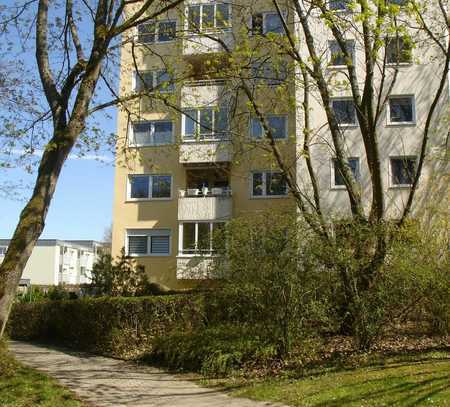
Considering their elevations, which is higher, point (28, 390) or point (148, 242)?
point (148, 242)

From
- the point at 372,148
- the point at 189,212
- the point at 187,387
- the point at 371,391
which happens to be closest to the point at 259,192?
the point at 189,212

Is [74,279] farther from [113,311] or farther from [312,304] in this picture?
[312,304]

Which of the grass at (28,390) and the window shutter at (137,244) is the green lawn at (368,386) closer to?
the grass at (28,390)

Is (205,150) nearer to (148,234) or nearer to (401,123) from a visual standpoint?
(148,234)

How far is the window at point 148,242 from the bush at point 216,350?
1423cm

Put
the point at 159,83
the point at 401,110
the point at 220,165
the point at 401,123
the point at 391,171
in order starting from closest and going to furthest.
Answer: the point at 159,83
the point at 391,171
the point at 401,123
the point at 401,110
the point at 220,165

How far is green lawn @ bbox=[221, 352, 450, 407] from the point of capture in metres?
8.46

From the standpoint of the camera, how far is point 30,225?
32.1 feet

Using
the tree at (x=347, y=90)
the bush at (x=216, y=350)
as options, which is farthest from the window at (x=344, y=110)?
the bush at (x=216, y=350)

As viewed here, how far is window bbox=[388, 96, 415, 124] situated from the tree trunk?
19.8m

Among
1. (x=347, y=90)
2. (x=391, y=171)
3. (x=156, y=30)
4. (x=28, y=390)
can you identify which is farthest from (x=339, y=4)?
(x=28, y=390)

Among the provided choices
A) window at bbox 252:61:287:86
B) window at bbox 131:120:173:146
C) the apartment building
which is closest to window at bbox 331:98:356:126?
the apartment building

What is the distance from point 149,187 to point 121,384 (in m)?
18.9

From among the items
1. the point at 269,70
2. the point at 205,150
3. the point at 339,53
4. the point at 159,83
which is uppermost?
the point at 205,150
